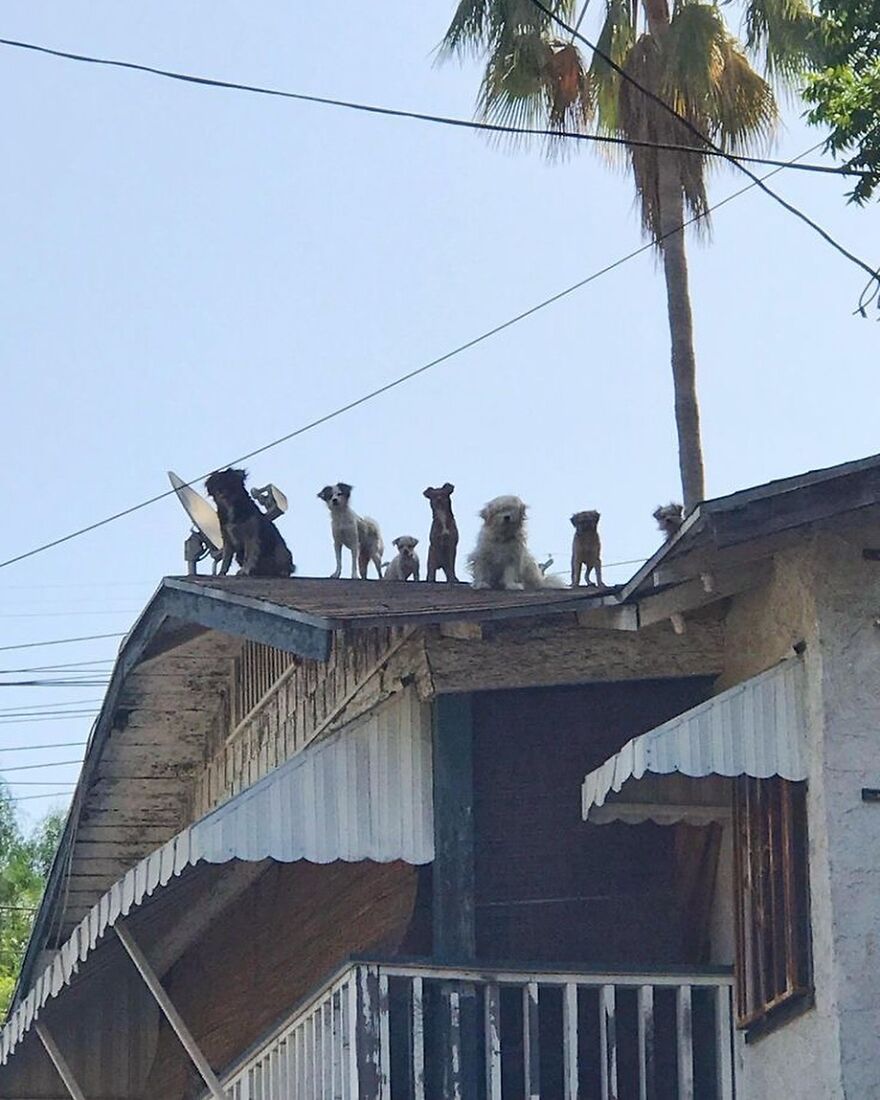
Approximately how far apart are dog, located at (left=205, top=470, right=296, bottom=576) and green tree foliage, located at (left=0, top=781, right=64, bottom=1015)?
1868 cm

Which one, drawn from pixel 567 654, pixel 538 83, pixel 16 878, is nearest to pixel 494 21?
pixel 538 83

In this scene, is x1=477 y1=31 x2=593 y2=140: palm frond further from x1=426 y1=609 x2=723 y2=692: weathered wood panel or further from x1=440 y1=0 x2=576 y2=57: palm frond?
x1=426 y1=609 x2=723 y2=692: weathered wood panel

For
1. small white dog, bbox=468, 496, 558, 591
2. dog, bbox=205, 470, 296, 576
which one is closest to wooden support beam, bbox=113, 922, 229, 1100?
small white dog, bbox=468, 496, 558, 591

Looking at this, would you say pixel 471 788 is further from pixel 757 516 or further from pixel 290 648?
pixel 757 516

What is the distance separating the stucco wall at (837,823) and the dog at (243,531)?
5.83m

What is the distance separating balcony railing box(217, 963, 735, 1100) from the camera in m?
11.5

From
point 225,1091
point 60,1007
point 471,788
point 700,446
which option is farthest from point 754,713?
point 700,446

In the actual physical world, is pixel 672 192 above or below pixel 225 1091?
above

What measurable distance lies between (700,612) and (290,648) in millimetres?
2134

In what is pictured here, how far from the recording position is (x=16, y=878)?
4034cm

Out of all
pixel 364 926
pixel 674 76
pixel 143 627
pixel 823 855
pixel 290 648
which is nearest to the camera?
pixel 823 855

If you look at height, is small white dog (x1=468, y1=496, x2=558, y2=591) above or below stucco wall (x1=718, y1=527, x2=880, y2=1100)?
above

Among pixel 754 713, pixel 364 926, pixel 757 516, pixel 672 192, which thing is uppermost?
pixel 672 192

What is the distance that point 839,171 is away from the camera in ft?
43.3
